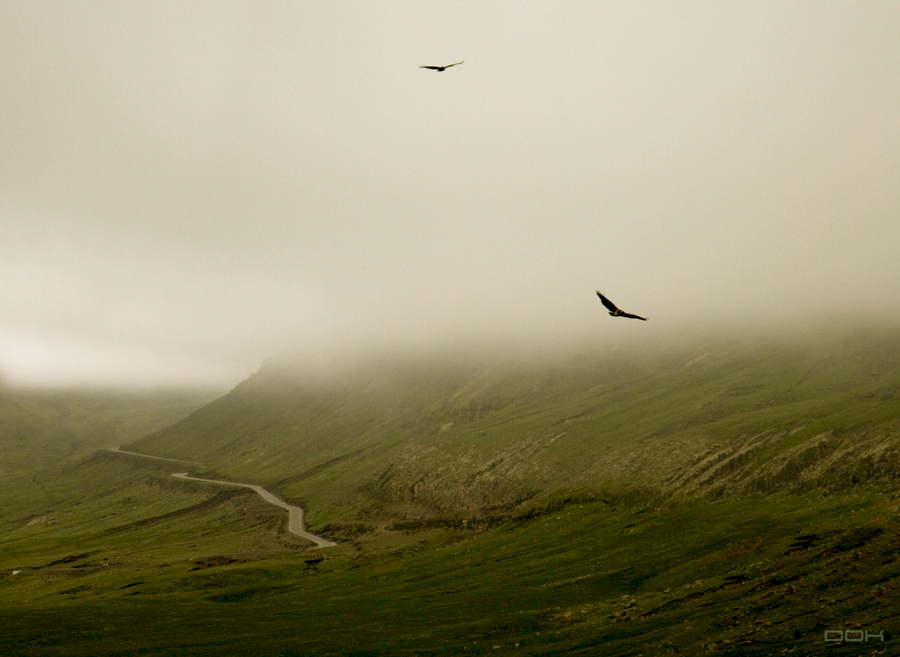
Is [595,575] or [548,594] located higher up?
[548,594]

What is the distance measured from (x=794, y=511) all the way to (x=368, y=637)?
80.9 m

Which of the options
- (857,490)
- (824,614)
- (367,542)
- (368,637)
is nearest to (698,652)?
(824,614)

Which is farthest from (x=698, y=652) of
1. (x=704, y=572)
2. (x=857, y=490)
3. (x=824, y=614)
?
(x=857, y=490)

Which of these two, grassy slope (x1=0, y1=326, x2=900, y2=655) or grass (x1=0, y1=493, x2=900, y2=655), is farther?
grassy slope (x1=0, y1=326, x2=900, y2=655)

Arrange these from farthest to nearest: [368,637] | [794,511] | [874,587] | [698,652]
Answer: [794,511]
[368,637]
[874,587]
[698,652]

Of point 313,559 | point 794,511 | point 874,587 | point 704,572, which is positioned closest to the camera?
point 874,587

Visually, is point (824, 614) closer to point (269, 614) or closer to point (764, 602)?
point (764, 602)

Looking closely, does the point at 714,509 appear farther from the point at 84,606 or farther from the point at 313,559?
the point at 84,606

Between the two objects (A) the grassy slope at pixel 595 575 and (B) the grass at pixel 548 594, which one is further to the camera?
(A) the grassy slope at pixel 595 575

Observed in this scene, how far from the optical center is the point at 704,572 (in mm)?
103812

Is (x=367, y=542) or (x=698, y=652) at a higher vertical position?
(x=698, y=652)

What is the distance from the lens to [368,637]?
3733 inches

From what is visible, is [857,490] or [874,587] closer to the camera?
[874,587]

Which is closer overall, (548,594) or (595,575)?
(548,594)
